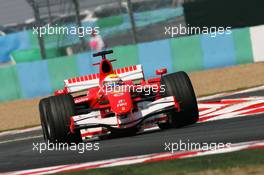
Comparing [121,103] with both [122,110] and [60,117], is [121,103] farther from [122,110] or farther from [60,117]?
[60,117]

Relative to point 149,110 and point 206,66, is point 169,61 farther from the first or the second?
point 149,110

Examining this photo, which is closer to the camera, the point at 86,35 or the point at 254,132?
the point at 254,132

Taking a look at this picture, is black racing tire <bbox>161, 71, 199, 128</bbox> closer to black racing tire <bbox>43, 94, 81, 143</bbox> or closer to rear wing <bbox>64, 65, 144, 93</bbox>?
rear wing <bbox>64, 65, 144, 93</bbox>

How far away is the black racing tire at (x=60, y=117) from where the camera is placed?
1241cm

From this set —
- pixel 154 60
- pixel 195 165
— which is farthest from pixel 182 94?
pixel 154 60

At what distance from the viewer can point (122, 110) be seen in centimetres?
1233

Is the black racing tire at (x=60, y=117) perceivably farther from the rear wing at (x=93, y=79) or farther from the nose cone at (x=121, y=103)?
the rear wing at (x=93, y=79)

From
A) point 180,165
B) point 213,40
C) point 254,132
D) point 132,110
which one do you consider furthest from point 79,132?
point 213,40

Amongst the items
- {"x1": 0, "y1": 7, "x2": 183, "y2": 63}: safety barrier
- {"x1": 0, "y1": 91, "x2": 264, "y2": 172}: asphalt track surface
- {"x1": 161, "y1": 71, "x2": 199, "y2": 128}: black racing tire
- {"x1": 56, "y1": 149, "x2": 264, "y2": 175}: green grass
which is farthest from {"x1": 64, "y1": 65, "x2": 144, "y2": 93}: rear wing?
{"x1": 0, "y1": 7, "x2": 183, "y2": 63}: safety barrier

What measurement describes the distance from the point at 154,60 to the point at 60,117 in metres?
15.5

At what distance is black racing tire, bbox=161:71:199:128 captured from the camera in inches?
Answer: 492

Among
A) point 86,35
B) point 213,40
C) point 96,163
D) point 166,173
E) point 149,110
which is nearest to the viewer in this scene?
point 166,173

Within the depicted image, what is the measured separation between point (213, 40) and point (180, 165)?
736 inches

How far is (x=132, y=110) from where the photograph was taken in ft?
41.4
